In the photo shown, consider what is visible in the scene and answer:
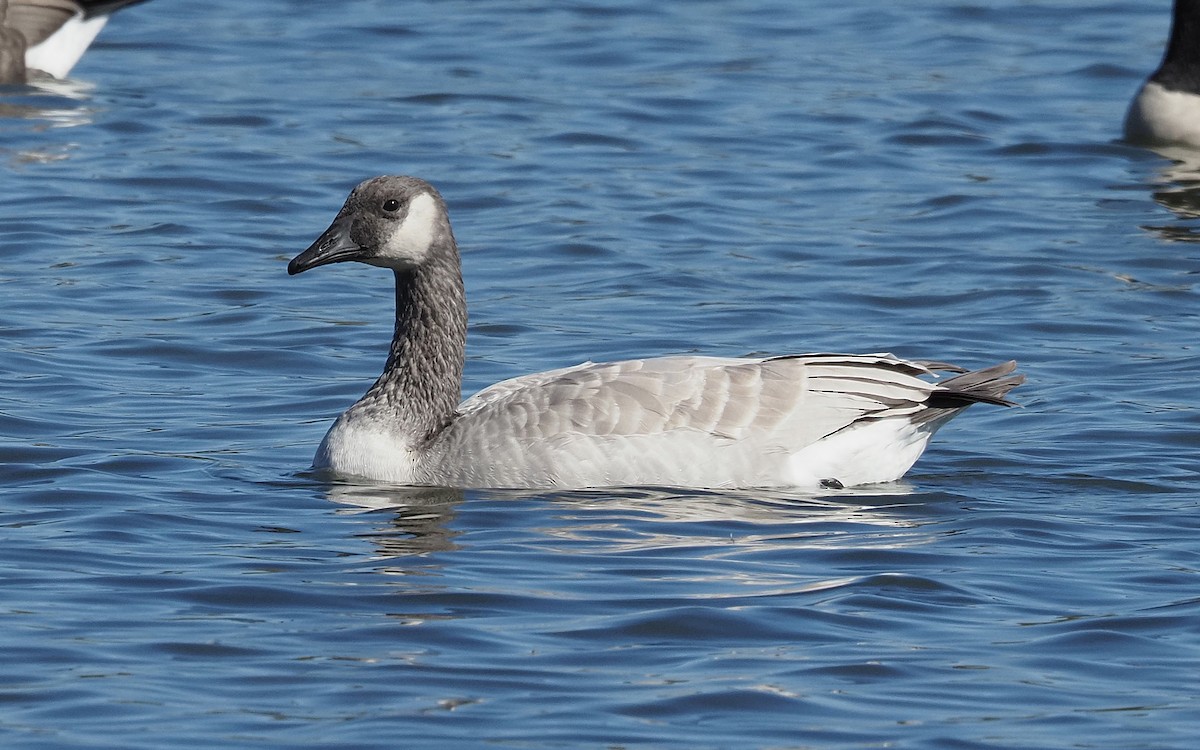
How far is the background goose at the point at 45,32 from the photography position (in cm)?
1905

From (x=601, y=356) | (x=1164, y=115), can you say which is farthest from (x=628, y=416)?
(x=1164, y=115)

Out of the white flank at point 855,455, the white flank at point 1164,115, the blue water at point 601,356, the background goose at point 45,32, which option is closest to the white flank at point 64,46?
the background goose at point 45,32

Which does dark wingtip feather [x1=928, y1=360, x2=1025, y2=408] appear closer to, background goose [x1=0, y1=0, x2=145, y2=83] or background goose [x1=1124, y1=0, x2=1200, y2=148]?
background goose [x1=1124, y1=0, x2=1200, y2=148]

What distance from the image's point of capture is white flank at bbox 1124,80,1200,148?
18391mm

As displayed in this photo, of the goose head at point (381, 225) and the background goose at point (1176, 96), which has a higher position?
the goose head at point (381, 225)

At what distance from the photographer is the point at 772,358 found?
10.1 metres

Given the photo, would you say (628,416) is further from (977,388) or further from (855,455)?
(977,388)

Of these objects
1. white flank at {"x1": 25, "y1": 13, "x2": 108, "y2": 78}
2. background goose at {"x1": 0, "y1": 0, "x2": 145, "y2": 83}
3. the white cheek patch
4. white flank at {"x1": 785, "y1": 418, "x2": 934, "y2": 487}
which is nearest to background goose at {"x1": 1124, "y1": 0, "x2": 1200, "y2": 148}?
background goose at {"x1": 0, "y1": 0, "x2": 145, "y2": 83}

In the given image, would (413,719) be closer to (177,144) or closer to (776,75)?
(177,144)

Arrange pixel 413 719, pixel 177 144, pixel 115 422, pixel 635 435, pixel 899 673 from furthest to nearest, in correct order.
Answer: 1. pixel 177 144
2. pixel 115 422
3. pixel 635 435
4. pixel 899 673
5. pixel 413 719

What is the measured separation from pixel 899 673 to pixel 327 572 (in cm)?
234

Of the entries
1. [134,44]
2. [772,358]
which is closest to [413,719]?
[772,358]

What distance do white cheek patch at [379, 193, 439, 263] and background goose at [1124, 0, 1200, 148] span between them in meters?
10.0

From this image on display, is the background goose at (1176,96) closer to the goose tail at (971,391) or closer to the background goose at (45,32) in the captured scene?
the background goose at (45,32)
